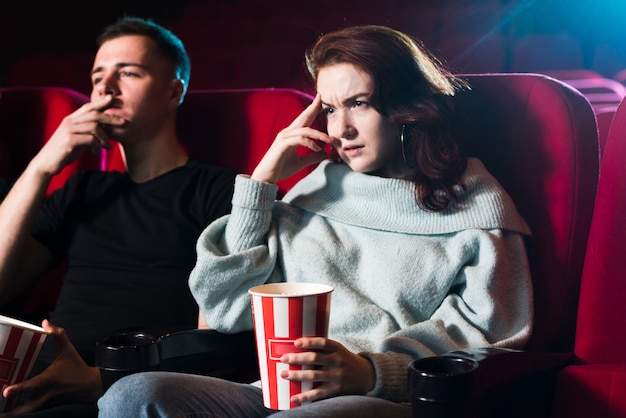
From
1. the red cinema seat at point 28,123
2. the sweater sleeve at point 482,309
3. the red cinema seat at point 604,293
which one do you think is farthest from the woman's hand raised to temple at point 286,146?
the red cinema seat at point 28,123

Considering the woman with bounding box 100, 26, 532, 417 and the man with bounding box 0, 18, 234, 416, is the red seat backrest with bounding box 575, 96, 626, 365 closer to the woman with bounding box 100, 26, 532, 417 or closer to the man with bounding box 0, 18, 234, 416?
the woman with bounding box 100, 26, 532, 417

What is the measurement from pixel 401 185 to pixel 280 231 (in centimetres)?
19

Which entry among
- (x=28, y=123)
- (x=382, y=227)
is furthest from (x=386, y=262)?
(x=28, y=123)

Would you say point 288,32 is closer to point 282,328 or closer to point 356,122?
point 356,122

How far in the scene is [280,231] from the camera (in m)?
1.17

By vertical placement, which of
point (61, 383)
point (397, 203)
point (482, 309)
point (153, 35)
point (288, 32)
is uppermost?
point (288, 32)

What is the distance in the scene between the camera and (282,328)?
0.79 meters

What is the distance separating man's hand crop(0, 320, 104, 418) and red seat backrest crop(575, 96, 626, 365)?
67 centimetres

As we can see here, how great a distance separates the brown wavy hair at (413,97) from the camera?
3.69 ft

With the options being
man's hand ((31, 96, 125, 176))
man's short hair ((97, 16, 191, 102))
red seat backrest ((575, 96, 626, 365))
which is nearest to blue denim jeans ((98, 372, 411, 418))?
red seat backrest ((575, 96, 626, 365))

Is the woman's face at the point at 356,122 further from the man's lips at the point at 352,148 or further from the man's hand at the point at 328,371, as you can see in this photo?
the man's hand at the point at 328,371

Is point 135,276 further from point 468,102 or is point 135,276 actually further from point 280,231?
point 468,102

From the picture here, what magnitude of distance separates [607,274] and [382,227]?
0.31 m

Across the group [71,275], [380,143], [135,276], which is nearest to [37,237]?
[71,275]
